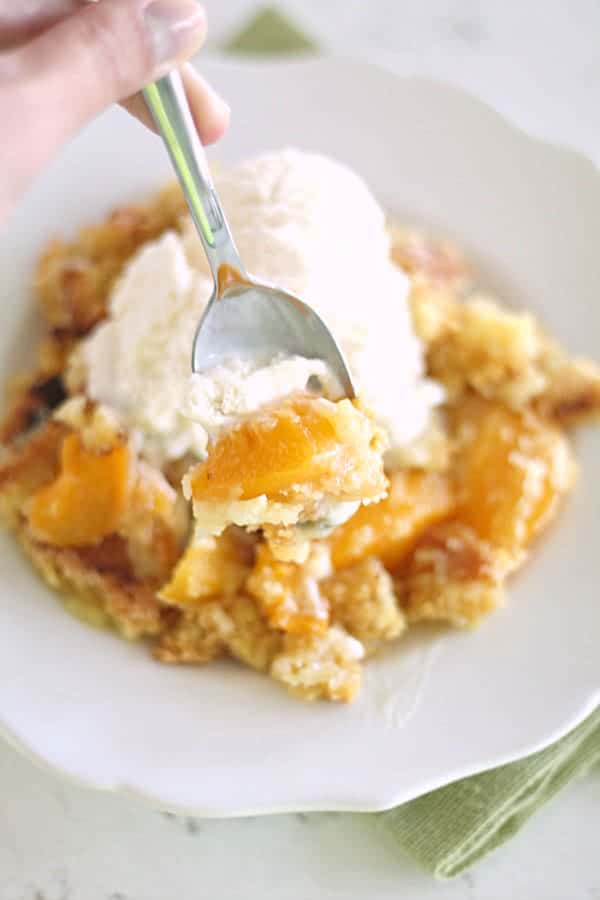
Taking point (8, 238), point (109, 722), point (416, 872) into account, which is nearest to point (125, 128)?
point (8, 238)

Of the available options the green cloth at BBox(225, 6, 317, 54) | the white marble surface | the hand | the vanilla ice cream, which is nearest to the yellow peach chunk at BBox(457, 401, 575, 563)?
the vanilla ice cream

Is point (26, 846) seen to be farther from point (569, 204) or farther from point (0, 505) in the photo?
point (569, 204)

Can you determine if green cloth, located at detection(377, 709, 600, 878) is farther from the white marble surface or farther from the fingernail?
the fingernail

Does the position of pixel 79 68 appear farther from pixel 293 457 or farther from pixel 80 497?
pixel 80 497

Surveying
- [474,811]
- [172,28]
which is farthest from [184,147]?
[474,811]

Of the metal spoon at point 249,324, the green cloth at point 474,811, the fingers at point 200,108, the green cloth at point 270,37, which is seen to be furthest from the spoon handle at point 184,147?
the green cloth at point 270,37

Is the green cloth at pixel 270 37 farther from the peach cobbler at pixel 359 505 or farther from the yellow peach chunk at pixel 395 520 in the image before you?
the yellow peach chunk at pixel 395 520
